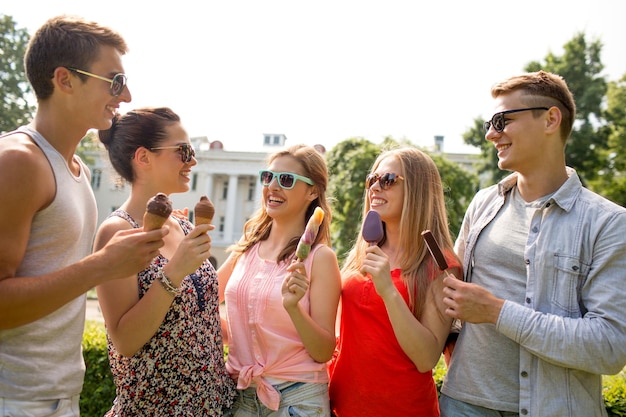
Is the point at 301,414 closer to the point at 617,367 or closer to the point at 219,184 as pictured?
the point at 617,367

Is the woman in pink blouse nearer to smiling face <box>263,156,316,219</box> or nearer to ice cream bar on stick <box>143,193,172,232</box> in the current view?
smiling face <box>263,156,316,219</box>

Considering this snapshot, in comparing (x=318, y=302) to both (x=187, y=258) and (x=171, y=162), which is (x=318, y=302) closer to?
(x=187, y=258)

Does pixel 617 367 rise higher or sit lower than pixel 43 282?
lower

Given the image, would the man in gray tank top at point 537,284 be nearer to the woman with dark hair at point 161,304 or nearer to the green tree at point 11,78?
the woman with dark hair at point 161,304

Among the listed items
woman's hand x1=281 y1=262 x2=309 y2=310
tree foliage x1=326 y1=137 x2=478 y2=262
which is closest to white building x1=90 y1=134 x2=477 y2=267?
tree foliage x1=326 y1=137 x2=478 y2=262

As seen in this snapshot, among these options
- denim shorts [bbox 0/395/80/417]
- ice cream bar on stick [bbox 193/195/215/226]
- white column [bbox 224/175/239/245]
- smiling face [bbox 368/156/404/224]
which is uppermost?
smiling face [bbox 368/156/404/224]

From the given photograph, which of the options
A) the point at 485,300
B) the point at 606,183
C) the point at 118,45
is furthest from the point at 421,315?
the point at 606,183

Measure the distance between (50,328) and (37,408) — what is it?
1.17ft

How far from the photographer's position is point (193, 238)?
2.78m

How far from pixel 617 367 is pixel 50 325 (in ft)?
9.53

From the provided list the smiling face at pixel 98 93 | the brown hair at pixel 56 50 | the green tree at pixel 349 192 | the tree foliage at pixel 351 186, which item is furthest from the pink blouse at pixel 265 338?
the green tree at pixel 349 192

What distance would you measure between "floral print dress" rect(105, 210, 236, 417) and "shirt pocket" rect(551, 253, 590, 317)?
202cm

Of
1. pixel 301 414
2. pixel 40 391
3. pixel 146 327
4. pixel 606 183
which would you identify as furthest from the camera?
pixel 606 183

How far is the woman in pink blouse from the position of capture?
119 inches
